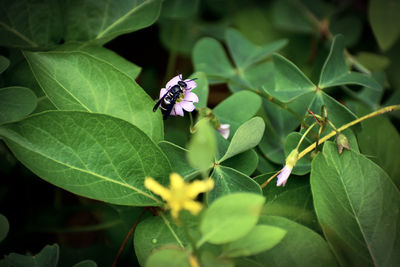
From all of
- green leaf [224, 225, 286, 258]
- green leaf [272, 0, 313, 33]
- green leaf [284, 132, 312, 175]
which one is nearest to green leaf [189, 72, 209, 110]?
green leaf [284, 132, 312, 175]

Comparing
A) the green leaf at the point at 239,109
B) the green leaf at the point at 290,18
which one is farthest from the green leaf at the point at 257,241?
the green leaf at the point at 290,18

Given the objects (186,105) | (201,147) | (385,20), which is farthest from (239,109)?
(385,20)

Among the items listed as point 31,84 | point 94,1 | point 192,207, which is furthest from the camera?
point 94,1

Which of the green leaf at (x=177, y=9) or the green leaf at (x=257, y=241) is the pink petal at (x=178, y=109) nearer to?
the green leaf at (x=257, y=241)

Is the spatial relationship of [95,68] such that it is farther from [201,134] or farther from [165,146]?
[201,134]

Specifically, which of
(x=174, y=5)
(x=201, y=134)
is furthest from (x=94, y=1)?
(x=201, y=134)

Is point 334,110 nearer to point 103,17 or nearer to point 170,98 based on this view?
point 170,98
